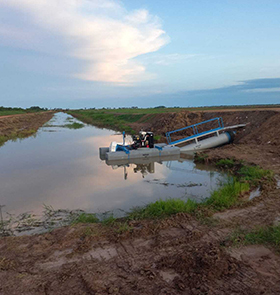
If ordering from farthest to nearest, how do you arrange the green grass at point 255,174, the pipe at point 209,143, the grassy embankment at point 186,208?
1. the pipe at point 209,143
2. the green grass at point 255,174
3. the grassy embankment at point 186,208

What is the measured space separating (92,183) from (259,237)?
6.51m

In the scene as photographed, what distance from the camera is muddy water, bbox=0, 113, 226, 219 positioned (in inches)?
307

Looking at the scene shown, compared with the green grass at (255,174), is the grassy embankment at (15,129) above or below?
above

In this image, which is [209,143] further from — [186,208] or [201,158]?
[186,208]

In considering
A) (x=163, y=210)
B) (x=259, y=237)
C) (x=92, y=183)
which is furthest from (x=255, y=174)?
(x=92, y=183)

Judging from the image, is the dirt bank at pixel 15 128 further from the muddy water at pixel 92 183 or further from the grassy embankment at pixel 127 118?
the muddy water at pixel 92 183

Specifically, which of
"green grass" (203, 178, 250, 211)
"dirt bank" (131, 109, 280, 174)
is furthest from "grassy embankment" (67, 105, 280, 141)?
"green grass" (203, 178, 250, 211)

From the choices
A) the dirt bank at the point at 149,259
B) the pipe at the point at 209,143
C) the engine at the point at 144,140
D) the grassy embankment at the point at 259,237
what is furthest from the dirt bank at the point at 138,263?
the pipe at the point at 209,143

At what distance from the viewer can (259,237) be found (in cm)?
479

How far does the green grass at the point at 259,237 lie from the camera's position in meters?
4.60

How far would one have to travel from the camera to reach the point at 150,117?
32344mm

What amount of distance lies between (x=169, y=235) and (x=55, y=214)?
340cm

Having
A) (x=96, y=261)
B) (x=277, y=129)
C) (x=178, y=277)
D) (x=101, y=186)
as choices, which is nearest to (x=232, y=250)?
(x=178, y=277)

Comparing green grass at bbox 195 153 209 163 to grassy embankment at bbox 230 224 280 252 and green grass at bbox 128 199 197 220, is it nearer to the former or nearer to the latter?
green grass at bbox 128 199 197 220
